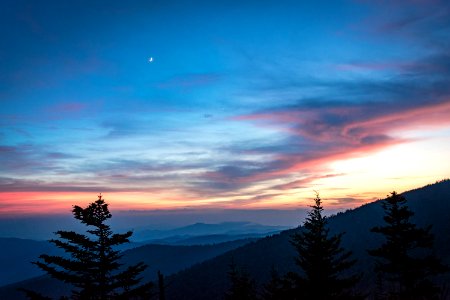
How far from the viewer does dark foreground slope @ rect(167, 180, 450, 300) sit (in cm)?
9125

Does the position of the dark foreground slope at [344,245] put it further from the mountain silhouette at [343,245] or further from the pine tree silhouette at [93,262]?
the pine tree silhouette at [93,262]

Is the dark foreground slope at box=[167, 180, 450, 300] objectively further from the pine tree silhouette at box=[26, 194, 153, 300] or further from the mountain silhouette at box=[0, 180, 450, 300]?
the pine tree silhouette at box=[26, 194, 153, 300]

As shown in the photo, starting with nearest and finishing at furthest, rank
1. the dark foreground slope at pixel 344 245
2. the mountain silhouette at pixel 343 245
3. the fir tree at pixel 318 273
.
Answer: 1. the fir tree at pixel 318 273
2. the mountain silhouette at pixel 343 245
3. the dark foreground slope at pixel 344 245

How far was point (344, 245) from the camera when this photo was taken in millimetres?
101562

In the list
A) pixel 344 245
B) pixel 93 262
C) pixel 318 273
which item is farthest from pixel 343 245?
pixel 93 262

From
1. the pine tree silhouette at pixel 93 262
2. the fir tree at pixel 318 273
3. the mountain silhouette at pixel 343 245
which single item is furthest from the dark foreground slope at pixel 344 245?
the pine tree silhouette at pixel 93 262

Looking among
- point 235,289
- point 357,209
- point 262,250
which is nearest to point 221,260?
point 262,250

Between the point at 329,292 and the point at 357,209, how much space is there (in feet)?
393

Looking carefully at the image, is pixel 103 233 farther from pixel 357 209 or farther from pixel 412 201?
pixel 357 209

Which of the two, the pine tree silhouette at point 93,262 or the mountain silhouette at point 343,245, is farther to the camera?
the mountain silhouette at point 343,245

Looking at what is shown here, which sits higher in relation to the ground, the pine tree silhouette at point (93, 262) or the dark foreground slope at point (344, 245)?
the pine tree silhouette at point (93, 262)

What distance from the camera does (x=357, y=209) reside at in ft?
415

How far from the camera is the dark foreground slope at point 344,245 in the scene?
3593 inches

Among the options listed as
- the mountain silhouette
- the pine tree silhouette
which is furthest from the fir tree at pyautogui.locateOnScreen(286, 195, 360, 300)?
the mountain silhouette
